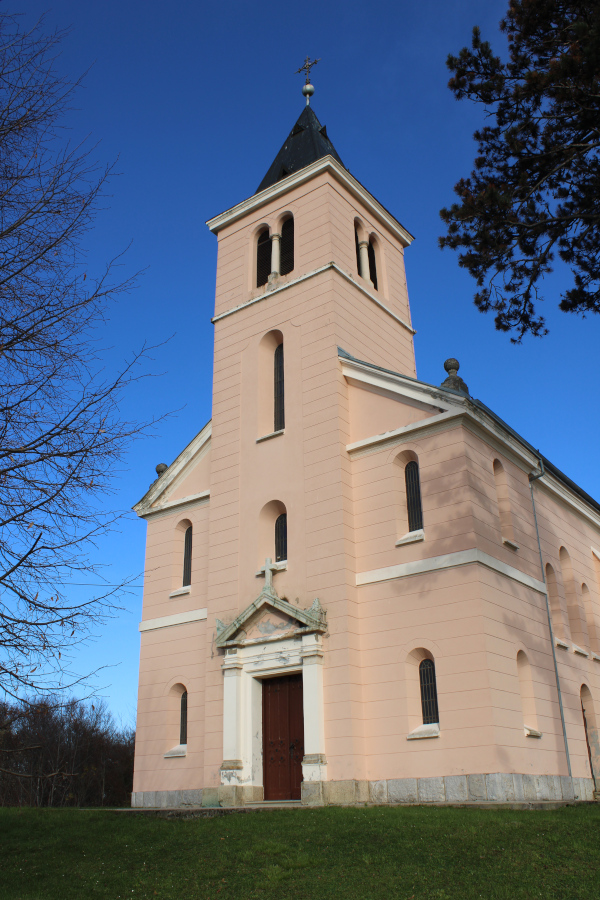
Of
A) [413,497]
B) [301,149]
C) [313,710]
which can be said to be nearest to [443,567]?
[413,497]

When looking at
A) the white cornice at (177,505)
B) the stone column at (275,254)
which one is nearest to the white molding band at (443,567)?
the white cornice at (177,505)

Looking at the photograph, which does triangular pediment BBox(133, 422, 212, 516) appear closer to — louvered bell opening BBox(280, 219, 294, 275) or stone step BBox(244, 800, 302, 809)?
louvered bell opening BBox(280, 219, 294, 275)

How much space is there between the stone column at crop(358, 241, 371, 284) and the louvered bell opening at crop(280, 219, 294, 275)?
2.34 m

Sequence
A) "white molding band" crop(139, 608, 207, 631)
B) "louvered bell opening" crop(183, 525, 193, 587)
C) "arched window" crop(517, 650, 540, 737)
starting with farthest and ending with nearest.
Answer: "louvered bell opening" crop(183, 525, 193, 587) < "white molding band" crop(139, 608, 207, 631) < "arched window" crop(517, 650, 540, 737)

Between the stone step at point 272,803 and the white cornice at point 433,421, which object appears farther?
the white cornice at point 433,421

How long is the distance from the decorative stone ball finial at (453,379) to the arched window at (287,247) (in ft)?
21.5

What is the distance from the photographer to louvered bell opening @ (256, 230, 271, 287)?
79.3 feet

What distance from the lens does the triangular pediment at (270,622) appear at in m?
17.7

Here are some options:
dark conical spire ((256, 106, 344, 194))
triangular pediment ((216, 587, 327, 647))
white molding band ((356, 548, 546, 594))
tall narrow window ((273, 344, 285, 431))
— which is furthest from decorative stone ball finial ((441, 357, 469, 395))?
dark conical spire ((256, 106, 344, 194))

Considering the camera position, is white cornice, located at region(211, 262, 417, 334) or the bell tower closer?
the bell tower

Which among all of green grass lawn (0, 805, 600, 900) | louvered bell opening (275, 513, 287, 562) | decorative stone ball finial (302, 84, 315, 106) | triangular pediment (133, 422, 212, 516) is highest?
decorative stone ball finial (302, 84, 315, 106)

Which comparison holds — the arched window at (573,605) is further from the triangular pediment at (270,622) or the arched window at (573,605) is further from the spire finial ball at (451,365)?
the triangular pediment at (270,622)

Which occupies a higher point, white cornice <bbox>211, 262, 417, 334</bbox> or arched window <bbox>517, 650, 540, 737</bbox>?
white cornice <bbox>211, 262, 417, 334</bbox>

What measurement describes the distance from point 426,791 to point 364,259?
16.0 metres
